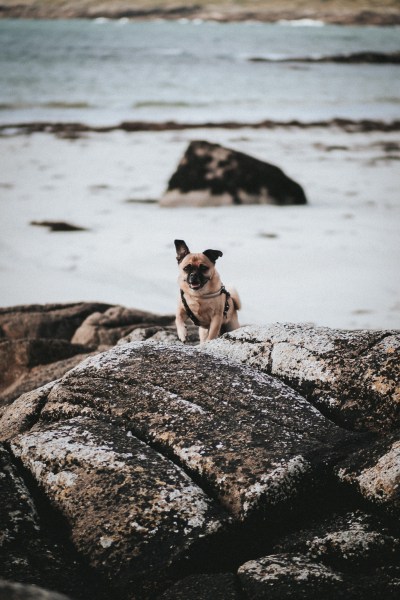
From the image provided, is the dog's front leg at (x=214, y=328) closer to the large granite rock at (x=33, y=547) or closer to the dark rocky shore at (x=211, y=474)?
the dark rocky shore at (x=211, y=474)

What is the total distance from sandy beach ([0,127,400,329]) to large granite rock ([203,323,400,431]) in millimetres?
3308

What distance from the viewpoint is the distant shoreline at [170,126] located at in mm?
A: 18812

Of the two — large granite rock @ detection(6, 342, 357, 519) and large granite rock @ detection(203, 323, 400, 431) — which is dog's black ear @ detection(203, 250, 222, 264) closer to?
large granite rock @ detection(203, 323, 400, 431)

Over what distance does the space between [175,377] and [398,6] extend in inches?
4489

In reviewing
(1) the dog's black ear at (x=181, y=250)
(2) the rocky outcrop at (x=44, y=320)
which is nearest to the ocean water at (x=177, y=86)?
(2) the rocky outcrop at (x=44, y=320)

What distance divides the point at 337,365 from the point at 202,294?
1.33 metres

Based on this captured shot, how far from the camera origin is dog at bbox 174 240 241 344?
163 inches

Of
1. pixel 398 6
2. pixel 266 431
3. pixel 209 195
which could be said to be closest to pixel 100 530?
pixel 266 431

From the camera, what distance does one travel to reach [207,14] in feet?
358

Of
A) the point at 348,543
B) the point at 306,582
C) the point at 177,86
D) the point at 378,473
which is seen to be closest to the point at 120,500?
the point at 306,582

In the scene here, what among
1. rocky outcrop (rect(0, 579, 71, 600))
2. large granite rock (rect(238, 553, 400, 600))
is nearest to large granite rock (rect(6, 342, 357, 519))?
large granite rock (rect(238, 553, 400, 600))

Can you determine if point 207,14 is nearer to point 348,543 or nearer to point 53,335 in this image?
point 53,335

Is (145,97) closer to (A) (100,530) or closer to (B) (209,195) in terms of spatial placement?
(B) (209,195)

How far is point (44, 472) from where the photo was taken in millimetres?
2582
